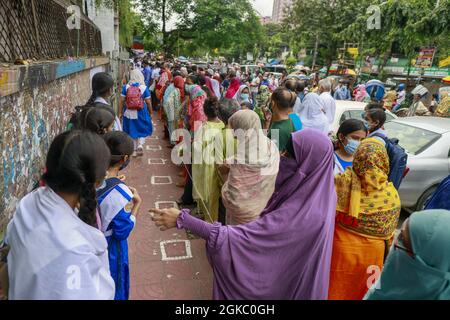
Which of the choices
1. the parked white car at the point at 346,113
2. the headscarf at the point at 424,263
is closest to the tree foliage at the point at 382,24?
the parked white car at the point at 346,113

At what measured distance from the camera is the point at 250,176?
2787 mm

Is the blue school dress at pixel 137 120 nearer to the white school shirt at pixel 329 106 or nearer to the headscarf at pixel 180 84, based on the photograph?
the headscarf at pixel 180 84

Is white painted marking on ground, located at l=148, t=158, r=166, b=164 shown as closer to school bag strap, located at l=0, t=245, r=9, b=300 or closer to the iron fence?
the iron fence

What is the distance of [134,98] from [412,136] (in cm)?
485

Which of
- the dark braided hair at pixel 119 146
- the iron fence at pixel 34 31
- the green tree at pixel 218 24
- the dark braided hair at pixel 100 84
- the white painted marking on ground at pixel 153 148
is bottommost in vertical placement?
the white painted marking on ground at pixel 153 148

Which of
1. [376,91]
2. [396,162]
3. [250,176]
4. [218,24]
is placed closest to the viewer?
[250,176]

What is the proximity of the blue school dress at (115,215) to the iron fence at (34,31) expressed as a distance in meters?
1.81

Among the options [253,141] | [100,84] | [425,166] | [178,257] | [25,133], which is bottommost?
[178,257]

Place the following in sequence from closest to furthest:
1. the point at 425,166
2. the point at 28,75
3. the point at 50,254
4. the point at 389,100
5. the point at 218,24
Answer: the point at 50,254, the point at 28,75, the point at 425,166, the point at 389,100, the point at 218,24

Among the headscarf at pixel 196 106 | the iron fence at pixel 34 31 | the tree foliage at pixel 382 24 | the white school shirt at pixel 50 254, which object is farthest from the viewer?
the tree foliage at pixel 382 24

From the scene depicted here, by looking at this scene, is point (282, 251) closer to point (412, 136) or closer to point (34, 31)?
point (34, 31)

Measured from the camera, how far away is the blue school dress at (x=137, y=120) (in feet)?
21.6

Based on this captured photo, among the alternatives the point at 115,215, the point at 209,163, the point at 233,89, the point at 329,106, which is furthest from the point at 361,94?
the point at 115,215

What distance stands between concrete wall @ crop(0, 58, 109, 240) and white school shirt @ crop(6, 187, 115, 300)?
150cm
